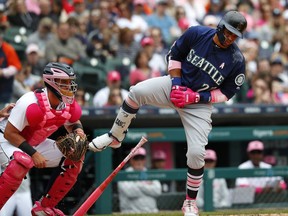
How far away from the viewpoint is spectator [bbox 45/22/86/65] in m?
13.6

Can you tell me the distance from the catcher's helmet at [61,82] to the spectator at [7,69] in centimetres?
349

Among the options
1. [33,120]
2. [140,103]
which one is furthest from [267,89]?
[33,120]

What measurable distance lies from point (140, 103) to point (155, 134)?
8.90ft

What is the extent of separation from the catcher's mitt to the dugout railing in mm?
2456

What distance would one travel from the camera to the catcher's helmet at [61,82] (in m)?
8.81

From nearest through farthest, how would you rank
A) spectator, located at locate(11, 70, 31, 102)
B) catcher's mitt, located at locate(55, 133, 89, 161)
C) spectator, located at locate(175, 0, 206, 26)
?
catcher's mitt, located at locate(55, 133, 89, 161), spectator, located at locate(11, 70, 31, 102), spectator, located at locate(175, 0, 206, 26)

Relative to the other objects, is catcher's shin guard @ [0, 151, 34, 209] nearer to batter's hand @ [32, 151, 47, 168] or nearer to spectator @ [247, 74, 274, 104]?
batter's hand @ [32, 151, 47, 168]

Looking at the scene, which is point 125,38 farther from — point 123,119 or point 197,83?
point 197,83

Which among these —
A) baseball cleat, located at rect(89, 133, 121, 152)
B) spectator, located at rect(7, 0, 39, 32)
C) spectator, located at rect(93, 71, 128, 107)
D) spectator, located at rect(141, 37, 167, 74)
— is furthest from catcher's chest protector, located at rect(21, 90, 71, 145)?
spectator, located at rect(141, 37, 167, 74)

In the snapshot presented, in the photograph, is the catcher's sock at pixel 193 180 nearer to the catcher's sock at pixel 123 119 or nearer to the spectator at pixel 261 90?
the catcher's sock at pixel 123 119

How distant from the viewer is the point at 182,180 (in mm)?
11930

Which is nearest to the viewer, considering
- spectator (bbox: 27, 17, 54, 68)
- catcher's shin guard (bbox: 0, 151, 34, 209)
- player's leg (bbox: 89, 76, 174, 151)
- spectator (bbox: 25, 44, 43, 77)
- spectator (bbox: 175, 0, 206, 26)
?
catcher's shin guard (bbox: 0, 151, 34, 209)

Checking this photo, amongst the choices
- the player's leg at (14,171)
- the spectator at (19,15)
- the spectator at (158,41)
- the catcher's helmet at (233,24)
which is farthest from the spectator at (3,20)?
the catcher's helmet at (233,24)

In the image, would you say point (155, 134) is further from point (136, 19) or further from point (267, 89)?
point (136, 19)
